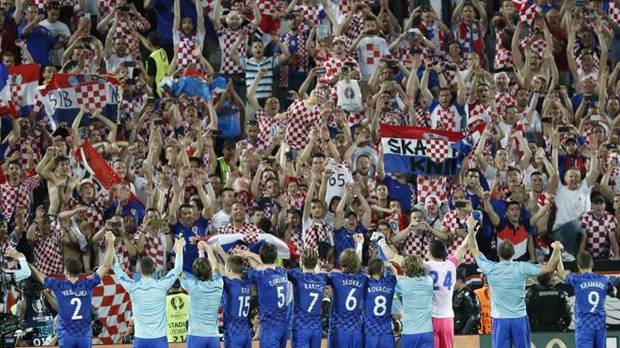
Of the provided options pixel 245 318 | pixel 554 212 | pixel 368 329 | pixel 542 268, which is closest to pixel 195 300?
pixel 245 318

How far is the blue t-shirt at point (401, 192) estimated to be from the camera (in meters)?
29.3

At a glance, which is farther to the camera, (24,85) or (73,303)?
(24,85)

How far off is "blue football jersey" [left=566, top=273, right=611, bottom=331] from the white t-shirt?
3.63 meters

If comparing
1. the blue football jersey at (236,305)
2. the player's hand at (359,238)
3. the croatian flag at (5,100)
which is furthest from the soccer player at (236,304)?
the croatian flag at (5,100)

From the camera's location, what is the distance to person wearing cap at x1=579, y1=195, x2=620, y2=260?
28641 mm

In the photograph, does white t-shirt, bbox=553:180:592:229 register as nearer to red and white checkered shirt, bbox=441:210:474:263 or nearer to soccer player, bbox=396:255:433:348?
red and white checkered shirt, bbox=441:210:474:263

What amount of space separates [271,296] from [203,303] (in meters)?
0.96

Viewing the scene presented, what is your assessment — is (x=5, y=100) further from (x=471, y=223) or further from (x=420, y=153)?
(x=471, y=223)

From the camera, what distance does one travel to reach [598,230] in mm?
28734

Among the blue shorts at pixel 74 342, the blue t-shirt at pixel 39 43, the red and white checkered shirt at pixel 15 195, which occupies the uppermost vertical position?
the blue t-shirt at pixel 39 43

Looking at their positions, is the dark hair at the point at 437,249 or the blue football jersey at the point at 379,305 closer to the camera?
the blue football jersey at the point at 379,305

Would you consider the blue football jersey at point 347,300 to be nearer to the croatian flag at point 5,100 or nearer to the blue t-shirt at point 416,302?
the blue t-shirt at point 416,302

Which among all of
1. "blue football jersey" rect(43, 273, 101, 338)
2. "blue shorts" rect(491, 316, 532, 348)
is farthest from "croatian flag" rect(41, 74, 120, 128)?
"blue shorts" rect(491, 316, 532, 348)

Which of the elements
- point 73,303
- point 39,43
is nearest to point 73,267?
point 73,303
